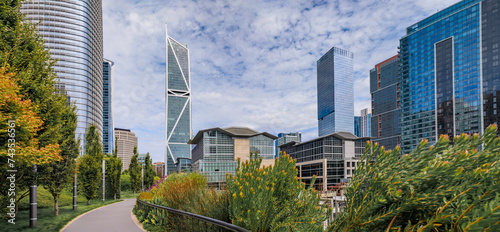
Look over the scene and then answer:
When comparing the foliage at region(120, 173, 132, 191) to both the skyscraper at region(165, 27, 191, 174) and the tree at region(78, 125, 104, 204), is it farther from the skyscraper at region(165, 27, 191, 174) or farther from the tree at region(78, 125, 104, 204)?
the skyscraper at region(165, 27, 191, 174)

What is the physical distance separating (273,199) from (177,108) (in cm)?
16141

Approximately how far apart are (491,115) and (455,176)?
112984mm

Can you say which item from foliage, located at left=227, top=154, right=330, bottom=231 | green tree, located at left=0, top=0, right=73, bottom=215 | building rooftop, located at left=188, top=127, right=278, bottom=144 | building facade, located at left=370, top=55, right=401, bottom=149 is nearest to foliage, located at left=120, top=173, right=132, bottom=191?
building rooftop, located at left=188, top=127, right=278, bottom=144

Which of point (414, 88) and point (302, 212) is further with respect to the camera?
point (414, 88)

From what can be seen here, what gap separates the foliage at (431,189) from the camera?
3.98 ft

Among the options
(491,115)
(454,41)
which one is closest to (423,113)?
(491,115)

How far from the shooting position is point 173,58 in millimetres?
168250

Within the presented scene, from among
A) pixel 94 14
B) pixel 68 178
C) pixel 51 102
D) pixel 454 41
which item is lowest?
pixel 68 178

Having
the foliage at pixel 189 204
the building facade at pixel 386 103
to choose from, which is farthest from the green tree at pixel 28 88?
the building facade at pixel 386 103

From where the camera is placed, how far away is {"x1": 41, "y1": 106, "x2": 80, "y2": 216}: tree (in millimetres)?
14359

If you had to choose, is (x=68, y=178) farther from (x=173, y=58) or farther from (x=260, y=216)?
(x=173, y=58)

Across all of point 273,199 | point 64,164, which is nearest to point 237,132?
point 64,164

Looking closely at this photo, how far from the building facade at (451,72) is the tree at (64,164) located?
334 ft

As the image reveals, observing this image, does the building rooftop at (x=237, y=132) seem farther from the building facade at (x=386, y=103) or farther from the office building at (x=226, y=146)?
the building facade at (x=386, y=103)
